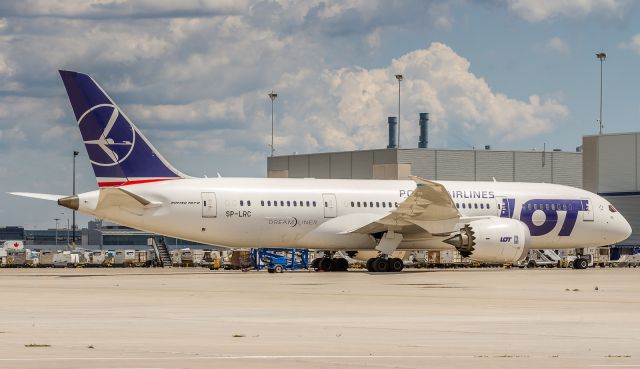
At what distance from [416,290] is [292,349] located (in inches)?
764

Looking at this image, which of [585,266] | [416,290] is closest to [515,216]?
[585,266]

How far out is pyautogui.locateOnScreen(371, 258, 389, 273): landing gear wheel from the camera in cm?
5196

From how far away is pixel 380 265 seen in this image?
52062mm

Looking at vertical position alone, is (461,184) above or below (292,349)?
above

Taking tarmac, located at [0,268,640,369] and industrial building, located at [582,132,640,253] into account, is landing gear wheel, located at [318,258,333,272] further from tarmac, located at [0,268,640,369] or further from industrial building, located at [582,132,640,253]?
industrial building, located at [582,132,640,253]

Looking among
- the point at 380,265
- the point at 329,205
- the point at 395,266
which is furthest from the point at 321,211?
the point at 395,266

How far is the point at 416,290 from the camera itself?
3634 cm

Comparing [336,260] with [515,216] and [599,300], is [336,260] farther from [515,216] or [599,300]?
[599,300]

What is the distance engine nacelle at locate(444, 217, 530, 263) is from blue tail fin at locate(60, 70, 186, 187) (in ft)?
45.7

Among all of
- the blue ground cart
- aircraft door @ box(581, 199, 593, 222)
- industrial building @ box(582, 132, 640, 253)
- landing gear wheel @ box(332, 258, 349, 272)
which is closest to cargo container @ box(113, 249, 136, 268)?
the blue ground cart

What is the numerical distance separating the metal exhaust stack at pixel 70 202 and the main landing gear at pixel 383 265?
13770mm

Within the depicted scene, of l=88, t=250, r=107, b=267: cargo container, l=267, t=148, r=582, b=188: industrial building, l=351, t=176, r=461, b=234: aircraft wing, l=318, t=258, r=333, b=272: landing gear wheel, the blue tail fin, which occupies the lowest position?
l=88, t=250, r=107, b=267: cargo container

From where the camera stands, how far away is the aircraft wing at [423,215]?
4831 cm

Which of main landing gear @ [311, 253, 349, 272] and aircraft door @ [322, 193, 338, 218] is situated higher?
aircraft door @ [322, 193, 338, 218]
